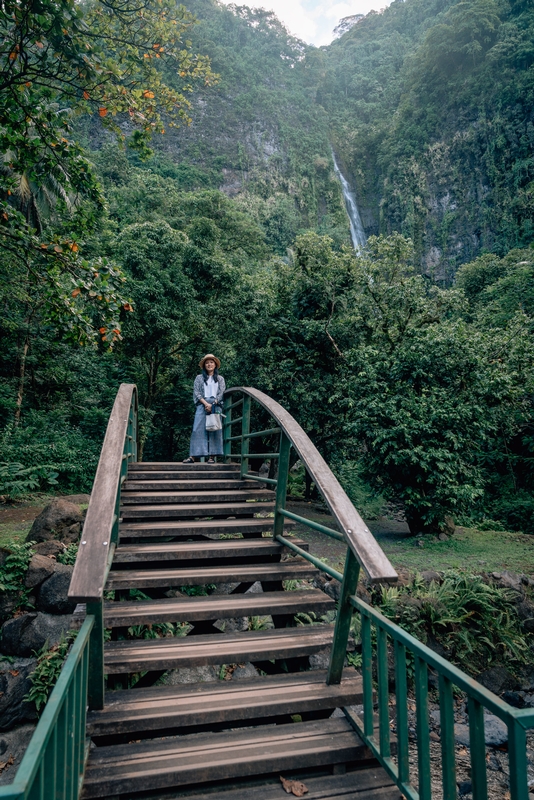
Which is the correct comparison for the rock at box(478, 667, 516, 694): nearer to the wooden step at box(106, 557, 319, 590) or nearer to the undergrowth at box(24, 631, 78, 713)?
the wooden step at box(106, 557, 319, 590)

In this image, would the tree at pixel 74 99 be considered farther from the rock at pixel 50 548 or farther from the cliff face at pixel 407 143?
the cliff face at pixel 407 143

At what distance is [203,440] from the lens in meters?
6.52

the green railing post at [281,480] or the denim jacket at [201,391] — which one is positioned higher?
the denim jacket at [201,391]

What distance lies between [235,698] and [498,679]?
457cm

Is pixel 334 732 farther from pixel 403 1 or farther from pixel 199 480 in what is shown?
pixel 403 1

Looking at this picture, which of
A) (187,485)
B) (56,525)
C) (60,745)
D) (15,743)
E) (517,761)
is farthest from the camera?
(56,525)

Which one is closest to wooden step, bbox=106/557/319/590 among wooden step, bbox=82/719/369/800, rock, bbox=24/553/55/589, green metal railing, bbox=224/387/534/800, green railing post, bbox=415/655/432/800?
green metal railing, bbox=224/387/534/800

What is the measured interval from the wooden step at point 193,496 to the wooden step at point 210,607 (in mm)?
1228

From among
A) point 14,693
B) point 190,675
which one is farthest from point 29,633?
point 190,675

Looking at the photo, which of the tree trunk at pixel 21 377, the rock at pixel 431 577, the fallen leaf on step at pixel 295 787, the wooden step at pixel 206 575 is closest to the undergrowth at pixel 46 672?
the wooden step at pixel 206 575

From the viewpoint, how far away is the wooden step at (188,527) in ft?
11.6

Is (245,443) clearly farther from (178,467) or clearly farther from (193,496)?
(193,496)

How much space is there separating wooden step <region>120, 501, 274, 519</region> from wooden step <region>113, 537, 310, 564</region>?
40cm

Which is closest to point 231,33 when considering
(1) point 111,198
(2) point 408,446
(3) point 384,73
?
(3) point 384,73
